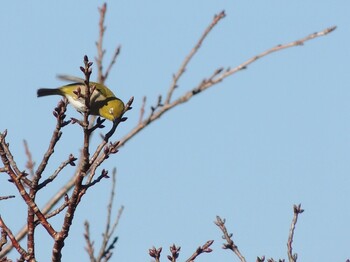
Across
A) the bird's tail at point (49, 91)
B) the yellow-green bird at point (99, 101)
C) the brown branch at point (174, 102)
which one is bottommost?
the brown branch at point (174, 102)

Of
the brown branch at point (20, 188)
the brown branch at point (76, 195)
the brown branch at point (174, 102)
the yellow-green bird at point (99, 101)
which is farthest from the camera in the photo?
the yellow-green bird at point (99, 101)

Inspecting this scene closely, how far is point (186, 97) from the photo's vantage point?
250 inches

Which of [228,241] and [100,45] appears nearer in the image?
[228,241]

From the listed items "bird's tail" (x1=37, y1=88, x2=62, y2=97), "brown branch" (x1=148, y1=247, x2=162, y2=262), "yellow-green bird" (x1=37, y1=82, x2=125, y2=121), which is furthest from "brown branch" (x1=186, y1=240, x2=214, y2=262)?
"bird's tail" (x1=37, y1=88, x2=62, y2=97)

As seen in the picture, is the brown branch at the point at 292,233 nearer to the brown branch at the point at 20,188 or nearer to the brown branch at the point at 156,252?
the brown branch at the point at 156,252

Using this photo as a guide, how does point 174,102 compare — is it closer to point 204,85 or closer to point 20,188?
point 204,85

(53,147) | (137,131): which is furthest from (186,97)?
(53,147)

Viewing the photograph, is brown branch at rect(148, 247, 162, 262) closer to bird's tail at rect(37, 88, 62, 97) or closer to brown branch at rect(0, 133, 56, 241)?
brown branch at rect(0, 133, 56, 241)

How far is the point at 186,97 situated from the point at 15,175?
2413 mm

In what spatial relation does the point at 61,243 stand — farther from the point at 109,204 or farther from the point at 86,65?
the point at 109,204

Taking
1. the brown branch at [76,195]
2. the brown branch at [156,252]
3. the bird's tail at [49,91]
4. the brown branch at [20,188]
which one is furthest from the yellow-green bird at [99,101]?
the brown branch at [76,195]

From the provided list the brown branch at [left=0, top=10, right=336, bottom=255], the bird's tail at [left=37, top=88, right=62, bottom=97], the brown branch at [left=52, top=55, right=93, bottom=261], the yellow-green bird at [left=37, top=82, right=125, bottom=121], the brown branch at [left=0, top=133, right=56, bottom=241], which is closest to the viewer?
the brown branch at [left=52, top=55, right=93, bottom=261]

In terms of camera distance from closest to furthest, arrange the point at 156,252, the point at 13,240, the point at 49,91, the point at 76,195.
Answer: the point at 76,195
the point at 13,240
the point at 156,252
the point at 49,91

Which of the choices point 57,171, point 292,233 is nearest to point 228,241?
point 292,233
